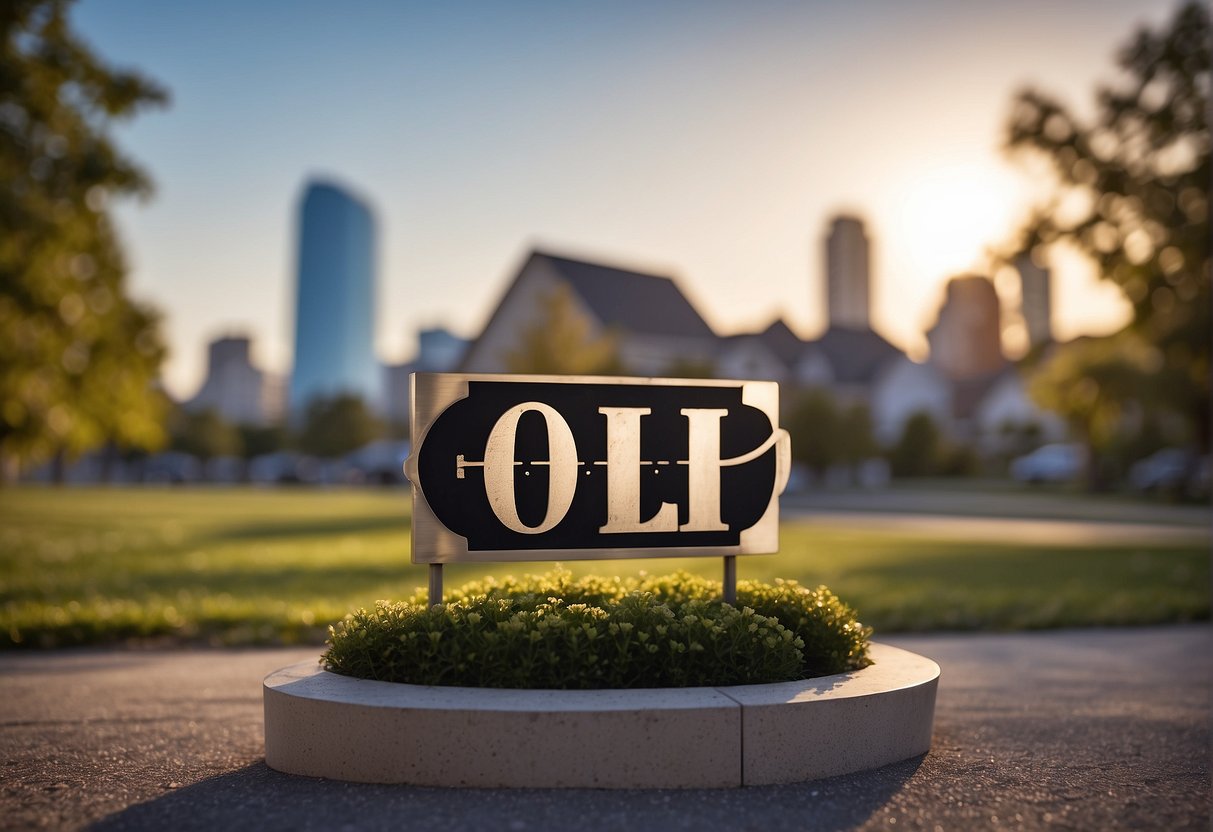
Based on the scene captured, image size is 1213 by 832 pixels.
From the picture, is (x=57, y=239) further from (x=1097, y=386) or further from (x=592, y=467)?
(x=1097, y=386)

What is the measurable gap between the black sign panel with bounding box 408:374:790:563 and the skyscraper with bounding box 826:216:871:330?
156188mm

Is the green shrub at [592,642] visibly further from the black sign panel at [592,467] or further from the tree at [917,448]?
the tree at [917,448]

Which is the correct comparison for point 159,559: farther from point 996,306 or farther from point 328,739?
point 996,306

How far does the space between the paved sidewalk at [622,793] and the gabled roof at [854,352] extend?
57.3 m

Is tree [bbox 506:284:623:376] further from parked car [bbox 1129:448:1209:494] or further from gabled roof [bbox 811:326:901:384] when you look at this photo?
gabled roof [bbox 811:326:901:384]

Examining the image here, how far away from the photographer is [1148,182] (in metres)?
16.1

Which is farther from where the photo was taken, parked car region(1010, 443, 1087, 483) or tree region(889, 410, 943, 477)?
tree region(889, 410, 943, 477)

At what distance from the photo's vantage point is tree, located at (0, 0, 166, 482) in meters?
16.1

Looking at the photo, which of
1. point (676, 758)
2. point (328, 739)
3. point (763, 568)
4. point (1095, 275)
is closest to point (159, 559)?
point (763, 568)

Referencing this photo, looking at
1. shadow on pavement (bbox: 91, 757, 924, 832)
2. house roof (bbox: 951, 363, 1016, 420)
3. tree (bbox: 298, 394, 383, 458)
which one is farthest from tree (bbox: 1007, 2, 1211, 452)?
tree (bbox: 298, 394, 383, 458)

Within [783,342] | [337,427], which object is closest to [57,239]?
[783,342]

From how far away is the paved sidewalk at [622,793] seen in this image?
4031 millimetres

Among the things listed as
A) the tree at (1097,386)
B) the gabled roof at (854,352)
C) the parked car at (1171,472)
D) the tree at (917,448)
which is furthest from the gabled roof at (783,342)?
the parked car at (1171,472)

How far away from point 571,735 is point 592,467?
1642 mm
